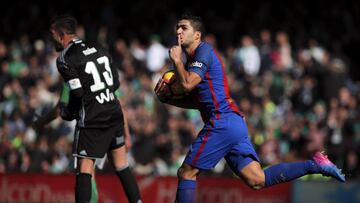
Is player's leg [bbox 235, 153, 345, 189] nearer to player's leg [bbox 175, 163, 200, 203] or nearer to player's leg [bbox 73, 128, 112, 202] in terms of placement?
player's leg [bbox 175, 163, 200, 203]

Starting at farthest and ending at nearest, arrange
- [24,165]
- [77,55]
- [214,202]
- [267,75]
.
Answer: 1. [267,75]
2. [24,165]
3. [214,202]
4. [77,55]

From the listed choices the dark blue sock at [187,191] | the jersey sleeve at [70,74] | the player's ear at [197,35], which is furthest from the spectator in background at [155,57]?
the dark blue sock at [187,191]

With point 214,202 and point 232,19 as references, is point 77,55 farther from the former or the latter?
point 232,19

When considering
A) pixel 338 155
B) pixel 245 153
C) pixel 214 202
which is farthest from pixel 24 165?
pixel 245 153

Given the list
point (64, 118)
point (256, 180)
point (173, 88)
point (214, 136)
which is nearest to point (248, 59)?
point (64, 118)

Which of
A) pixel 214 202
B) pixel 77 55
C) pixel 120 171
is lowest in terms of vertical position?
pixel 214 202

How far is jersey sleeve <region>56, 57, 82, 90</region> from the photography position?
908 cm

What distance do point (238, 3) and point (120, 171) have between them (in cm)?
1153

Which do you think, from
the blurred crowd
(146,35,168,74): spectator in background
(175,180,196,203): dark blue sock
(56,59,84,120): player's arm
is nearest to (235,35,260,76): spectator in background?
the blurred crowd

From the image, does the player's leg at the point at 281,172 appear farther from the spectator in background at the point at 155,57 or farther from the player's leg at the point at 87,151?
the spectator in background at the point at 155,57

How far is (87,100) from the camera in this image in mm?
9211

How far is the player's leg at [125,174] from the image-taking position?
935cm

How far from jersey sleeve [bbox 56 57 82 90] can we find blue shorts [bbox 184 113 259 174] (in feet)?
4.70

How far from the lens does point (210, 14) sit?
20.4 meters
